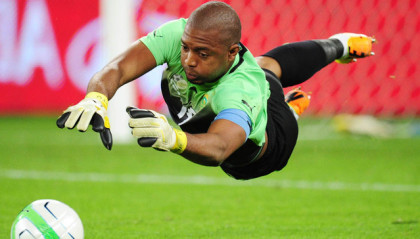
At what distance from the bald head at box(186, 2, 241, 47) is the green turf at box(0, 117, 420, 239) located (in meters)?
1.47

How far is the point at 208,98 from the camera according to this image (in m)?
4.20

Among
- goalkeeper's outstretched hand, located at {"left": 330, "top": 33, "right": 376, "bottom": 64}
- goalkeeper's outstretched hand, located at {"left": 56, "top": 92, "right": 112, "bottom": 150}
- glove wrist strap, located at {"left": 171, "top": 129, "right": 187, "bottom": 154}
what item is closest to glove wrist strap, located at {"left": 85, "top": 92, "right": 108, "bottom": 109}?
goalkeeper's outstretched hand, located at {"left": 56, "top": 92, "right": 112, "bottom": 150}

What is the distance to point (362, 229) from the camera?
502 centimetres

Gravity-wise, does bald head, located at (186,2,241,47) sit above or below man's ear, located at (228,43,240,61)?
above

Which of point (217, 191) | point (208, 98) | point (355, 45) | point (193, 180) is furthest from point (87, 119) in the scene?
point (193, 180)

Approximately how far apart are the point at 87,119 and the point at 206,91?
1008 millimetres

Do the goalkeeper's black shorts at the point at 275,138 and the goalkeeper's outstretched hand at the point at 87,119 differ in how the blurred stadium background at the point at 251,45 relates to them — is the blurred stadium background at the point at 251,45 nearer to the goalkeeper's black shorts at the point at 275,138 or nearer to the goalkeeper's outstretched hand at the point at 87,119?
the goalkeeper's black shorts at the point at 275,138

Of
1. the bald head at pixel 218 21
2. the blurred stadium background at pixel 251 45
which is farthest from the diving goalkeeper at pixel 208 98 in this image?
the blurred stadium background at pixel 251 45

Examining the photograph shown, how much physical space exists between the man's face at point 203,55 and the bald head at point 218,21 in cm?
3

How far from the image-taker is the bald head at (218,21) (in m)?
4.01

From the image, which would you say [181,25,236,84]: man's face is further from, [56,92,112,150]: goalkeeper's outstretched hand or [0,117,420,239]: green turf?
[0,117,420,239]: green turf

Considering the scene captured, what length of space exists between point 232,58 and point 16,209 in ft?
8.17

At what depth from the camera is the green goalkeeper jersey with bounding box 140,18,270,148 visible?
12.9ft

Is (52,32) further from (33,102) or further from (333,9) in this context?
(333,9)
